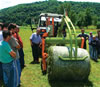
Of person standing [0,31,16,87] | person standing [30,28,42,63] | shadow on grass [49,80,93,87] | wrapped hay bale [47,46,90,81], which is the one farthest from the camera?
A: person standing [30,28,42,63]

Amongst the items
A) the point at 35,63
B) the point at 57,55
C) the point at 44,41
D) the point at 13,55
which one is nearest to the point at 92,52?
the point at 35,63

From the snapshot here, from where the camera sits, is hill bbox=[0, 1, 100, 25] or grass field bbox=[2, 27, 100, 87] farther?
hill bbox=[0, 1, 100, 25]

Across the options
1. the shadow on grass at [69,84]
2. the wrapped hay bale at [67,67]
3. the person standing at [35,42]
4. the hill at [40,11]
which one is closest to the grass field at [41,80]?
the shadow on grass at [69,84]

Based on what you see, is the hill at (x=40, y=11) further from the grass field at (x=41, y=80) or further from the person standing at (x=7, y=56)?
the person standing at (x=7, y=56)

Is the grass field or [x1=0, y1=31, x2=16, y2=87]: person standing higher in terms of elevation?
[x1=0, y1=31, x2=16, y2=87]: person standing

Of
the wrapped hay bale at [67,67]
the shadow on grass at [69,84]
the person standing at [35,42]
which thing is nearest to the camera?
the wrapped hay bale at [67,67]

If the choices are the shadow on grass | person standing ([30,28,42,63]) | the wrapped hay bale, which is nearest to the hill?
person standing ([30,28,42,63])

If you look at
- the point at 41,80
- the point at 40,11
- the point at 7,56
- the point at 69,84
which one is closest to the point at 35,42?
the point at 41,80

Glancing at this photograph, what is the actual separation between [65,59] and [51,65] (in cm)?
48

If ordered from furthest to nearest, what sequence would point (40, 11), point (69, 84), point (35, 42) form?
point (40, 11), point (35, 42), point (69, 84)

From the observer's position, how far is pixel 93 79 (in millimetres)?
5672

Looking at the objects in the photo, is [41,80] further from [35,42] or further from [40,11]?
[40,11]

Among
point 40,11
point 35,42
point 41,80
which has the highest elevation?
point 40,11

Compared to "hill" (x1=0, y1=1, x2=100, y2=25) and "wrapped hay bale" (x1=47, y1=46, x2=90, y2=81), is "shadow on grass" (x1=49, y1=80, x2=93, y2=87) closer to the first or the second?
"wrapped hay bale" (x1=47, y1=46, x2=90, y2=81)
